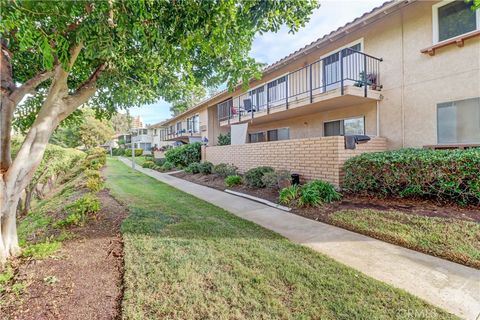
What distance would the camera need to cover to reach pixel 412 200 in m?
5.74

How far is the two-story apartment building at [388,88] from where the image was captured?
6.73 m

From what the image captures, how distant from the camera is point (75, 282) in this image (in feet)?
9.32

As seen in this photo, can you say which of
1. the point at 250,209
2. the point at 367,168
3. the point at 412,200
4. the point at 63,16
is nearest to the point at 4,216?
the point at 63,16

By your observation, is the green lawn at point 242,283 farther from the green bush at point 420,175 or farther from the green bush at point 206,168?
the green bush at point 206,168

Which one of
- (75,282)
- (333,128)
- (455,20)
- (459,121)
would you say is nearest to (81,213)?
(75,282)

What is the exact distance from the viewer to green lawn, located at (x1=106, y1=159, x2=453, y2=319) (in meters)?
2.34

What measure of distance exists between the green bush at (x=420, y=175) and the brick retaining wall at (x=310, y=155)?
0.42 m

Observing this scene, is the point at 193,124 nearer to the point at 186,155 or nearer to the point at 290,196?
the point at 186,155

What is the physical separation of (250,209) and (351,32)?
25.1ft

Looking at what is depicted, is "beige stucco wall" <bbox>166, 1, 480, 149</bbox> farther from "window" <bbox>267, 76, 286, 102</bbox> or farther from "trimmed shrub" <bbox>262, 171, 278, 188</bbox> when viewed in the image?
"trimmed shrub" <bbox>262, 171, 278, 188</bbox>

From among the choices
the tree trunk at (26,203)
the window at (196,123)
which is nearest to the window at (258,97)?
the window at (196,123)

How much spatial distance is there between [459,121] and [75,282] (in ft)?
31.3

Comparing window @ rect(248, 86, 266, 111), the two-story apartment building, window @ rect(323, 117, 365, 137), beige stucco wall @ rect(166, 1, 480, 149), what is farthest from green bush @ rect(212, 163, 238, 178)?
beige stucco wall @ rect(166, 1, 480, 149)

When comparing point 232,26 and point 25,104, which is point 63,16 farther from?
point 25,104
